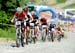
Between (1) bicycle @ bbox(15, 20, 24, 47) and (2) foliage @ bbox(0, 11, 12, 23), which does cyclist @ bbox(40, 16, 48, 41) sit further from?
(1) bicycle @ bbox(15, 20, 24, 47)


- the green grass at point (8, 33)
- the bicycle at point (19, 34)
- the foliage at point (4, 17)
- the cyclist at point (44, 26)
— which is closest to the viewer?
the bicycle at point (19, 34)

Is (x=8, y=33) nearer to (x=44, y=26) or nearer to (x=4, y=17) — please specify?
(x=4, y=17)

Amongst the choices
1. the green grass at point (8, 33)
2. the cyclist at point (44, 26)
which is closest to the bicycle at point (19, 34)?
the green grass at point (8, 33)

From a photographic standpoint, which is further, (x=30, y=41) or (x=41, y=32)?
(x=41, y=32)

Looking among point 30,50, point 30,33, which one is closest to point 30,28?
point 30,33

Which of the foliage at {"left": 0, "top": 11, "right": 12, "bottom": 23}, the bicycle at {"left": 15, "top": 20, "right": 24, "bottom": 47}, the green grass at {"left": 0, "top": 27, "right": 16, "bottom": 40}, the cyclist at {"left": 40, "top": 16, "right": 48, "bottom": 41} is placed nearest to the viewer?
the bicycle at {"left": 15, "top": 20, "right": 24, "bottom": 47}

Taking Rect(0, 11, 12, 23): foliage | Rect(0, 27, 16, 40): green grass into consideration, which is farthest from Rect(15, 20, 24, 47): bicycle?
Rect(0, 11, 12, 23): foliage

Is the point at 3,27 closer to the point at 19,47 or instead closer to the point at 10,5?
the point at 10,5

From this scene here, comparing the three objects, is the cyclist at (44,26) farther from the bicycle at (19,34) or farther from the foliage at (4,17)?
the bicycle at (19,34)

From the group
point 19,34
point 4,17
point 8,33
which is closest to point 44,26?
point 8,33

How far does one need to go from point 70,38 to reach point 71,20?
8.26 feet

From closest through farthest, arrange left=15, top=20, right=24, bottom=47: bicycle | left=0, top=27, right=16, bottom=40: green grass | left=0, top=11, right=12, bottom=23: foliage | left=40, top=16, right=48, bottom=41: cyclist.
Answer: left=15, top=20, right=24, bottom=47: bicycle → left=40, top=16, right=48, bottom=41: cyclist → left=0, top=27, right=16, bottom=40: green grass → left=0, top=11, right=12, bottom=23: foliage

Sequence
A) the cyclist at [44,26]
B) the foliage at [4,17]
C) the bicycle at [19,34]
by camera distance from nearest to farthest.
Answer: the bicycle at [19,34]
the cyclist at [44,26]
the foliage at [4,17]

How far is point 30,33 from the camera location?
13.3 m
